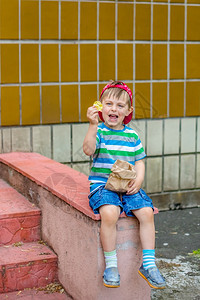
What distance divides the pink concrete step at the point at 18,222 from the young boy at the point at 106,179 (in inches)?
35.1

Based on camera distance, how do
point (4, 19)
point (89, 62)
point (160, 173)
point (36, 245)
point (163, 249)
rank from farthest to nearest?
point (160, 173), point (89, 62), point (4, 19), point (163, 249), point (36, 245)

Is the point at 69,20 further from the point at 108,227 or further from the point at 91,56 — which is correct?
the point at 108,227

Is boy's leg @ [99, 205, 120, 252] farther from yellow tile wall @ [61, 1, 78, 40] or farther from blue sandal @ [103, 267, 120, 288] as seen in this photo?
yellow tile wall @ [61, 1, 78, 40]

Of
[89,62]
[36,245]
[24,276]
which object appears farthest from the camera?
[89,62]

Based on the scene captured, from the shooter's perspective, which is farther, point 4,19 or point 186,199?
point 186,199

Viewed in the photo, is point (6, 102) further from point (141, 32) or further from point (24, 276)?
point (24, 276)

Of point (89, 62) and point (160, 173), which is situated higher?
point (89, 62)

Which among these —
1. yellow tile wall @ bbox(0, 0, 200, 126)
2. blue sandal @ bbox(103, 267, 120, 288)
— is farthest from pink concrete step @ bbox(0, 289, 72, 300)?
yellow tile wall @ bbox(0, 0, 200, 126)

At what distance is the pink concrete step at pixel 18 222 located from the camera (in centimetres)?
383

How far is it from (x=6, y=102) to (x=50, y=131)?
20.1 inches

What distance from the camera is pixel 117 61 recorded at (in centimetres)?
542

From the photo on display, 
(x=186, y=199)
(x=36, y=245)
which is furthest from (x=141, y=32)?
(x=36, y=245)

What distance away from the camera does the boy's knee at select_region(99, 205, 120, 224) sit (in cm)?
298

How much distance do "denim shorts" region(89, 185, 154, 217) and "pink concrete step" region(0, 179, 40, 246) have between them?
2.96 feet
